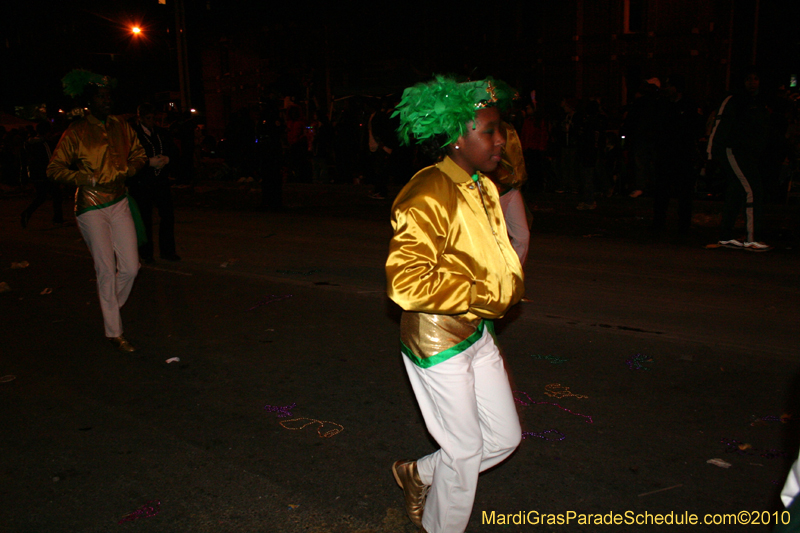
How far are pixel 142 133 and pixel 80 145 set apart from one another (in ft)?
9.41

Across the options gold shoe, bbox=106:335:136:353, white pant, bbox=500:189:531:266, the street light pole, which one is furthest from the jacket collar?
the street light pole

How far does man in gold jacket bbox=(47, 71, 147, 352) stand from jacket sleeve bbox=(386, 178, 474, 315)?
11.6 ft

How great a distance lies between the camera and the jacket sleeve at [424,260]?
8.05 feet

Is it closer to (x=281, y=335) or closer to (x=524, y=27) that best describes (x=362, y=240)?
(x=281, y=335)

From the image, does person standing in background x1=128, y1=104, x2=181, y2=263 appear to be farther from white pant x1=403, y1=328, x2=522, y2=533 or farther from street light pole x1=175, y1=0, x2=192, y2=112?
A: street light pole x1=175, y1=0, x2=192, y2=112

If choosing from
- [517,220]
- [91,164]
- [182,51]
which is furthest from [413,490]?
[182,51]

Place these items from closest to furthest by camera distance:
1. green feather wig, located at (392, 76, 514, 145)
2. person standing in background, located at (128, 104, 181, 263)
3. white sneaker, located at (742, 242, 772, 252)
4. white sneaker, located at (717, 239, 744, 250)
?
green feather wig, located at (392, 76, 514, 145) < person standing in background, located at (128, 104, 181, 263) < white sneaker, located at (742, 242, 772, 252) < white sneaker, located at (717, 239, 744, 250)

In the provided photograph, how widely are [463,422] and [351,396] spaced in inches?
80.4

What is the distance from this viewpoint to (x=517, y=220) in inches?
212

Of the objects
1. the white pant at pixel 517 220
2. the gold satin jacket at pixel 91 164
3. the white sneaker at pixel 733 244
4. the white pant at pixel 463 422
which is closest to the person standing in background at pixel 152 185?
the gold satin jacket at pixel 91 164

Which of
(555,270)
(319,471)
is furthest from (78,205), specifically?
(555,270)

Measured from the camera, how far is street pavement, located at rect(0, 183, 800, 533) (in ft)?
10.8

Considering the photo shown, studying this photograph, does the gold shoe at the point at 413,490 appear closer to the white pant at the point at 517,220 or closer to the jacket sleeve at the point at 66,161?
the white pant at the point at 517,220

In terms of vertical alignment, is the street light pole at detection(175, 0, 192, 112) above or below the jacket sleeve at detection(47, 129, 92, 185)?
above
